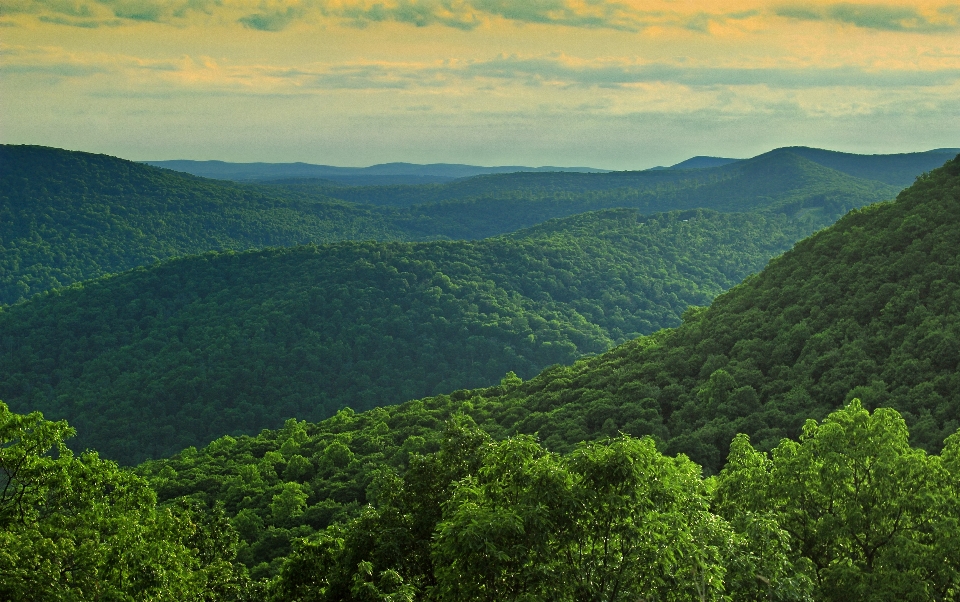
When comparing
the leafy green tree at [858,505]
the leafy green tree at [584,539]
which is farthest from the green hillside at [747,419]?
the leafy green tree at [584,539]

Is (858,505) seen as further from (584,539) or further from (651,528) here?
(584,539)

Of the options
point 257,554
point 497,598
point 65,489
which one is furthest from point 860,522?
point 257,554

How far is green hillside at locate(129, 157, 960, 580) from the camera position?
2603 cm

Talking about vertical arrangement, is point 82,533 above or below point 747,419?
above

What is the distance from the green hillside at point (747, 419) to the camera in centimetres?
2603

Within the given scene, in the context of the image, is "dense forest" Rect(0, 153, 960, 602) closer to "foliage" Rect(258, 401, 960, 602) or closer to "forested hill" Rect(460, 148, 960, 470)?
"foliage" Rect(258, 401, 960, 602)

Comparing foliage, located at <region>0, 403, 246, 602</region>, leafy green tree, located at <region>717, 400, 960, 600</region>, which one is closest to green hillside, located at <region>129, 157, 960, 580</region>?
leafy green tree, located at <region>717, 400, 960, 600</region>

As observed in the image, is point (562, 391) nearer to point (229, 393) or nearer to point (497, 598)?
point (497, 598)

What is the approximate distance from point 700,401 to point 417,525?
44.2m

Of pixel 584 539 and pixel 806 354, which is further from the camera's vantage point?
pixel 806 354

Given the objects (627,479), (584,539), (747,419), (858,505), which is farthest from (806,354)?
(627,479)

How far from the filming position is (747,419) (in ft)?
191

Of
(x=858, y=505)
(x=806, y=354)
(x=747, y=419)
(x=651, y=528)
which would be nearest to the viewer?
(x=651, y=528)

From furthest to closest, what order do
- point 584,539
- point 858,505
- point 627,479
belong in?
point 858,505, point 584,539, point 627,479
